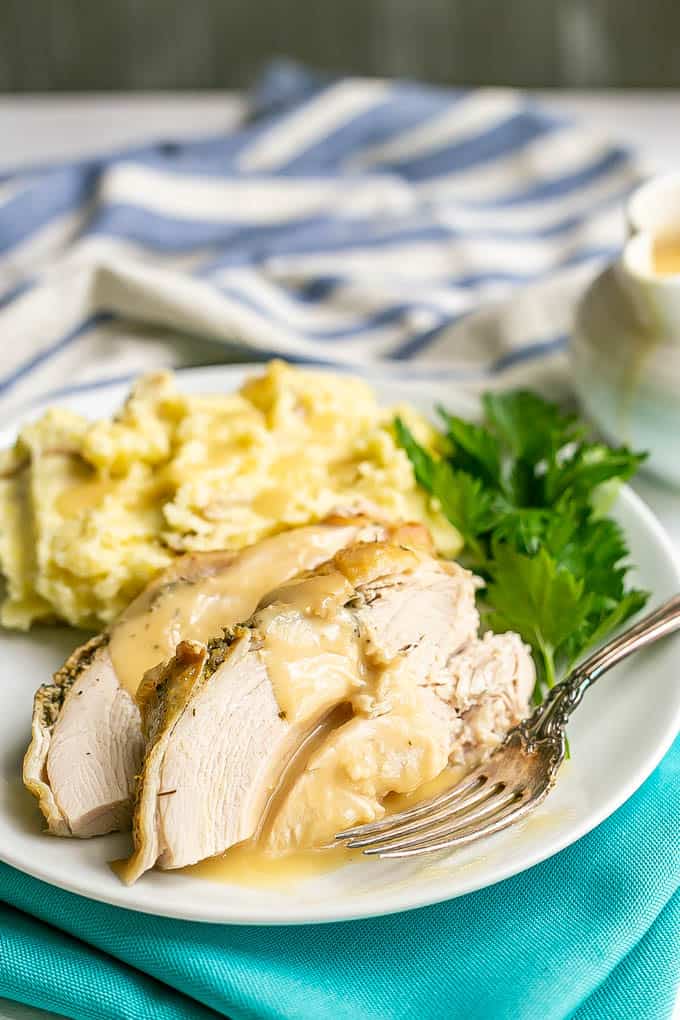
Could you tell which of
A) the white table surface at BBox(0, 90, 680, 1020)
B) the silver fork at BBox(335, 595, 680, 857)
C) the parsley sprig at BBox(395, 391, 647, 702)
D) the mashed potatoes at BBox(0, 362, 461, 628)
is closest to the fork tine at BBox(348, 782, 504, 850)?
the silver fork at BBox(335, 595, 680, 857)

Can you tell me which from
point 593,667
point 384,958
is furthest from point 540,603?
point 384,958

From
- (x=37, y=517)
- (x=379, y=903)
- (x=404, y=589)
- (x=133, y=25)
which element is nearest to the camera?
(x=379, y=903)

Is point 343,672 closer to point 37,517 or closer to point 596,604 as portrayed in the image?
point 596,604

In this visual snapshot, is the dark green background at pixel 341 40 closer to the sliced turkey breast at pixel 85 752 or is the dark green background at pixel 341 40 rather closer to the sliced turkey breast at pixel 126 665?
the sliced turkey breast at pixel 126 665

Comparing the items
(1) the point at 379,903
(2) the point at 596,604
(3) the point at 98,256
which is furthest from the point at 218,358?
(1) the point at 379,903

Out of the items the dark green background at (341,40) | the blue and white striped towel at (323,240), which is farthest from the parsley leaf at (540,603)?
the dark green background at (341,40)

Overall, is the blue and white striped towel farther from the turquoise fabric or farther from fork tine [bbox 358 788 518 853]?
the turquoise fabric

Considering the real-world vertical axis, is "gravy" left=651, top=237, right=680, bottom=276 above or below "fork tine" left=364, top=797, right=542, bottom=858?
above
